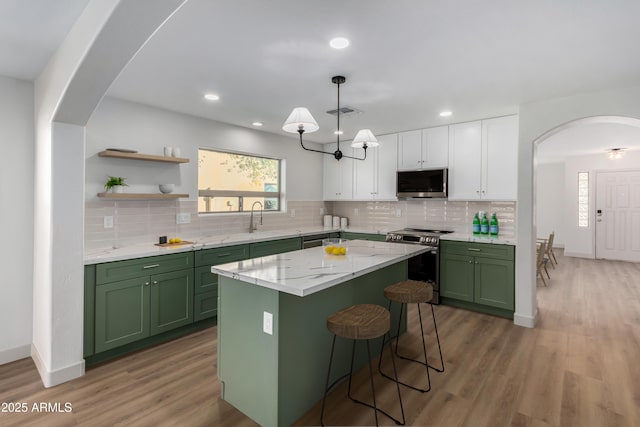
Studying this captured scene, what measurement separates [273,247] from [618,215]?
313 inches

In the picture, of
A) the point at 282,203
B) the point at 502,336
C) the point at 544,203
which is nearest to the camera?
the point at 502,336

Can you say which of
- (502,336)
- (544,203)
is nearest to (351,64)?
(502,336)

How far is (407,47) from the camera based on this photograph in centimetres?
222

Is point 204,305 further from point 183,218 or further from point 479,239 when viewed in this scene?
point 479,239

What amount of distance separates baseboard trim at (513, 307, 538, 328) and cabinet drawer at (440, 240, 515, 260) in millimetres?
635

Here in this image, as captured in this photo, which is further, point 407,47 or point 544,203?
point 544,203

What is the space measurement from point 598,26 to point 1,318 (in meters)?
4.77

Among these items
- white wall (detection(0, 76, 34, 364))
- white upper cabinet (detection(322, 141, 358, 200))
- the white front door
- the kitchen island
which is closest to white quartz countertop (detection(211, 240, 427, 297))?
the kitchen island

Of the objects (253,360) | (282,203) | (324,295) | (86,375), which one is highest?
(282,203)

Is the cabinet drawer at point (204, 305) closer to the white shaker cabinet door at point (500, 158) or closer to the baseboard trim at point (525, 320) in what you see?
the baseboard trim at point (525, 320)

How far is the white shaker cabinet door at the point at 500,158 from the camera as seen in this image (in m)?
3.92

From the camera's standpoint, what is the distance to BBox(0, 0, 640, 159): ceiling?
1818mm

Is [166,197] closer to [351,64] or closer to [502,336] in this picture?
[351,64]

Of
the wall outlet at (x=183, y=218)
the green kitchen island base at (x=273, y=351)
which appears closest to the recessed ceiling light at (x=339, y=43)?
the green kitchen island base at (x=273, y=351)
